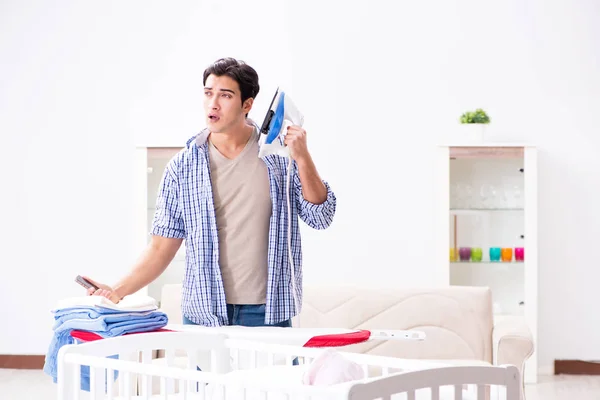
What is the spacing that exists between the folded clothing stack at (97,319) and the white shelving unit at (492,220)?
3.09 m

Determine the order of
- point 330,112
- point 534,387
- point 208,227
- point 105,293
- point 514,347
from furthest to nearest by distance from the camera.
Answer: point 330,112 < point 534,387 < point 514,347 < point 208,227 < point 105,293

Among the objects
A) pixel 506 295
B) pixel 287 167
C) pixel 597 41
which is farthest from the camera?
pixel 597 41

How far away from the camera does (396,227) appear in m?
5.40

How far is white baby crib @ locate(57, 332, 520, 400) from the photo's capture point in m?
1.53

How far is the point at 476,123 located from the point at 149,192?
75.0 inches

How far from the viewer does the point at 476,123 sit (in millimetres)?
5129

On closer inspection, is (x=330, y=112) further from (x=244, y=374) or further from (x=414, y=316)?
(x=244, y=374)

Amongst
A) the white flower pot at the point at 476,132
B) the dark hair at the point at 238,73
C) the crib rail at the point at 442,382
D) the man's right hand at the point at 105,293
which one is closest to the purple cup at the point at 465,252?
the white flower pot at the point at 476,132

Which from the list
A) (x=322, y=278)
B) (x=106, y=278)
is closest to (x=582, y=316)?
(x=322, y=278)

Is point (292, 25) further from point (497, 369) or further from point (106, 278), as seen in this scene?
point (497, 369)

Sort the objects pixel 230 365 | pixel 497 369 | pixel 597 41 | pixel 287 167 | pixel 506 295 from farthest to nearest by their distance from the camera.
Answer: pixel 597 41, pixel 506 295, pixel 287 167, pixel 230 365, pixel 497 369

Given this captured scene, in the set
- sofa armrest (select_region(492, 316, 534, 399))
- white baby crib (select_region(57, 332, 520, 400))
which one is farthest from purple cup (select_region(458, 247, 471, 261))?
white baby crib (select_region(57, 332, 520, 400))

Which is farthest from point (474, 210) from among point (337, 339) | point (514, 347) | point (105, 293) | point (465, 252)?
point (105, 293)

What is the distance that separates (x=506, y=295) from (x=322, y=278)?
1.10m
